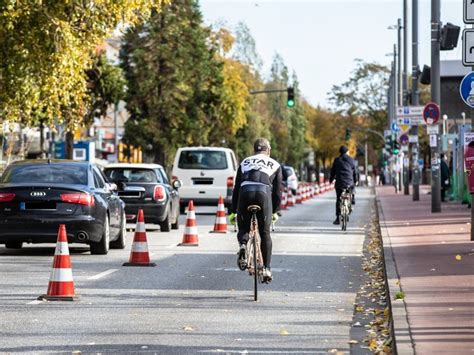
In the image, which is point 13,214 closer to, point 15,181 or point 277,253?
point 15,181

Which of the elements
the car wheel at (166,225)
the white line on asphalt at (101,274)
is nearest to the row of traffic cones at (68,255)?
the white line on asphalt at (101,274)

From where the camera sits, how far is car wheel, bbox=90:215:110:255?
21.4 m

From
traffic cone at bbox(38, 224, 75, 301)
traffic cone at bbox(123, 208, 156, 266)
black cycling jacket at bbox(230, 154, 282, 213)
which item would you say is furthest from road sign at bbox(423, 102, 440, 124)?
traffic cone at bbox(38, 224, 75, 301)

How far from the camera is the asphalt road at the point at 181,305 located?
10914 mm

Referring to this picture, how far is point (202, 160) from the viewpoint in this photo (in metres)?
39.9

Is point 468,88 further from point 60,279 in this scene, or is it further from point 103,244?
point 60,279

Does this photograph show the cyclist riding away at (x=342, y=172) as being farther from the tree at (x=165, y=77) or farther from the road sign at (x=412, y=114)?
the tree at (x=165, y=77)

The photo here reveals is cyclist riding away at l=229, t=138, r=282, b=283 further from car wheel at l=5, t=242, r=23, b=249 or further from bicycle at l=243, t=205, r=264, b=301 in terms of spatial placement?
car wheel at l=5, t=242, r=23, b=249

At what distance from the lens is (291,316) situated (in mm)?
12945

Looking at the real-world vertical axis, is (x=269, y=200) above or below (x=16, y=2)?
below

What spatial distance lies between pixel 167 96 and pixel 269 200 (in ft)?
190

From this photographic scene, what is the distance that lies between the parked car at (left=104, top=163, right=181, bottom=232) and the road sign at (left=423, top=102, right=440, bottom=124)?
30.4 feet

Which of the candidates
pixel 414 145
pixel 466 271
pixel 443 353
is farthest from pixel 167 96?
pixel 443 353

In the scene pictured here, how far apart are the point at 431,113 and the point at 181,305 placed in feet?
80.0
